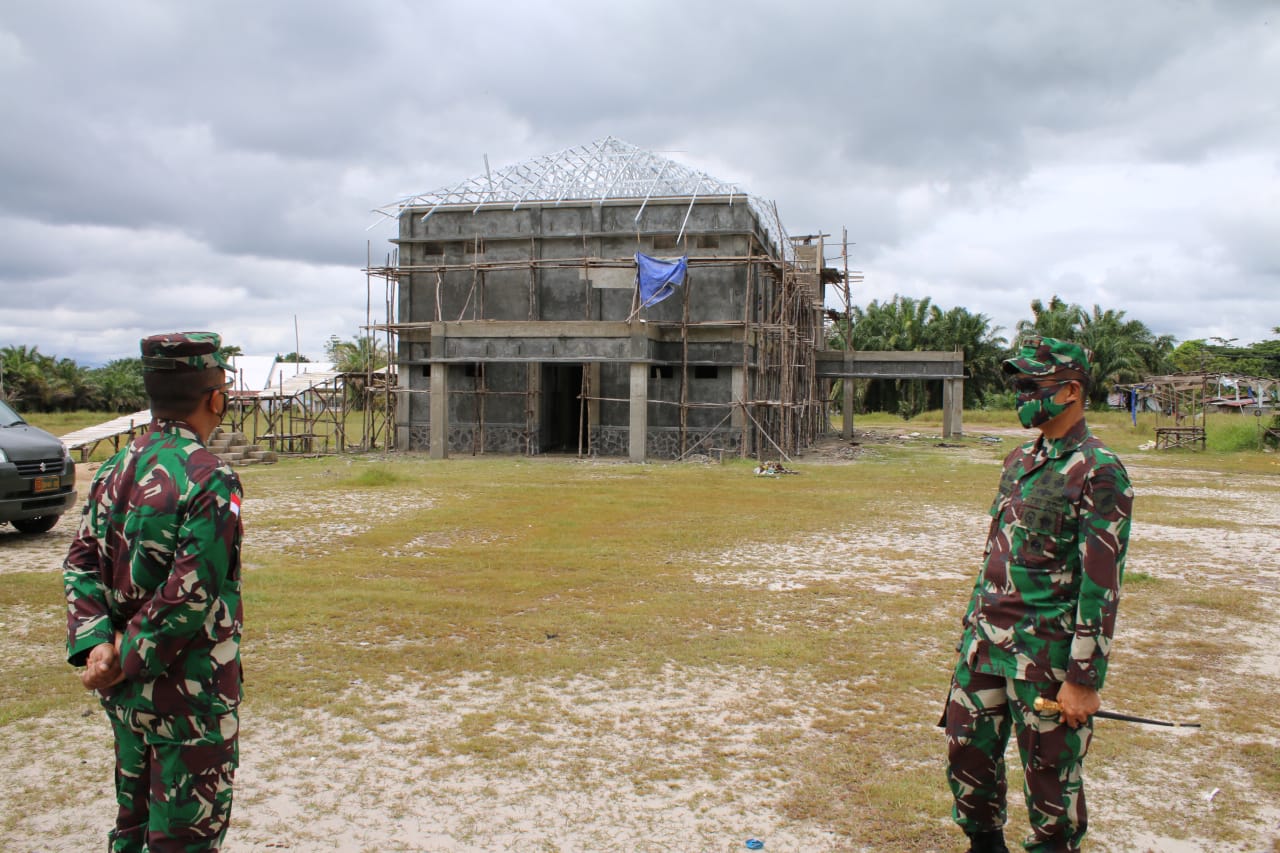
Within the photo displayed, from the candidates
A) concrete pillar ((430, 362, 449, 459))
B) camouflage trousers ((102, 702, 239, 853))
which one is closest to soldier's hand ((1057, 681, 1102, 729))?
camouflage trousers ((102, 702, 239, 853))

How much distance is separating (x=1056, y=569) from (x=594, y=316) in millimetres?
23866

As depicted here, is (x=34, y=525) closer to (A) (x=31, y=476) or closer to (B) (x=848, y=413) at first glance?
(A) (x=31, y=476)

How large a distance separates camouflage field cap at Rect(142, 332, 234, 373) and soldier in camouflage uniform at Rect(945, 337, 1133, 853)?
9.73 ft

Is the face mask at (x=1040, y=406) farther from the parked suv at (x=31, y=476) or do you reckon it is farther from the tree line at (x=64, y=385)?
the tree line at (x=64, y=385)

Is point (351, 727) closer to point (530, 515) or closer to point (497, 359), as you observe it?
point (530, 515)

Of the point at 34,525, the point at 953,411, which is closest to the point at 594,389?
the point at 953,411

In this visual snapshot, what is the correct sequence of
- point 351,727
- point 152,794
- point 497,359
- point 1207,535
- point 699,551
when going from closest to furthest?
point 152,794, point 351,727, point 699,551, point 1207,535, point 497,359

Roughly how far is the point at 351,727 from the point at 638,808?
6.28ft

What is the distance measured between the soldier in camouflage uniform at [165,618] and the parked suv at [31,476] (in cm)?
913

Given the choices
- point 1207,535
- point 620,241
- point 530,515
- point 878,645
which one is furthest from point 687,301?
point 878,645

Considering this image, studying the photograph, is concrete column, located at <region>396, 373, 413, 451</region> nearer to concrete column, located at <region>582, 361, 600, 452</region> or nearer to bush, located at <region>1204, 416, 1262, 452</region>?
concrete column, located at <region>582, 361, 600, 452</region>

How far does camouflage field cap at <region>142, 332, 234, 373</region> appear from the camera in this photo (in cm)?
304

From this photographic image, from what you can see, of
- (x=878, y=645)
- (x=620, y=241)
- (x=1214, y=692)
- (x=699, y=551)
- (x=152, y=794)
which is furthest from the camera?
(x=620, y=241)

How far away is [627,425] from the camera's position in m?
26.1
